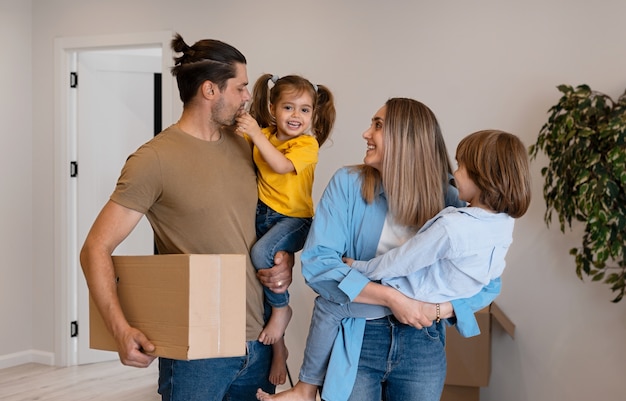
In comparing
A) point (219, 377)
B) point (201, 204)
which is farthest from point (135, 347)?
point (201, 204)

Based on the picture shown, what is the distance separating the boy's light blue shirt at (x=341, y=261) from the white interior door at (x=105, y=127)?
3.69 meters

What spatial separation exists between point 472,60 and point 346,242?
8.10ft

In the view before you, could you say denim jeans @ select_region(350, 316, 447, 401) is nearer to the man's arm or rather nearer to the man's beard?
the man's arm

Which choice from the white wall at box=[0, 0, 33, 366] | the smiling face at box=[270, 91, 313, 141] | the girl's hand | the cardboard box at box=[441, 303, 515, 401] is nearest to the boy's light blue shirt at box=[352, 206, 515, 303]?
the girl's hand

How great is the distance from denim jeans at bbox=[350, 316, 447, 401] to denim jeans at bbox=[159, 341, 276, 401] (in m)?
0.31

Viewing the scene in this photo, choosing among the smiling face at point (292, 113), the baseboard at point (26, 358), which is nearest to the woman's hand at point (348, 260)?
the smiling face at point (292, 113)

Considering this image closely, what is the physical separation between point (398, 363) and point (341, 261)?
0.94ft

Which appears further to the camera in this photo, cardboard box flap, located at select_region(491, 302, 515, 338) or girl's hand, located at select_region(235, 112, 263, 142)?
cardboard box flap, located at select_region(491, 302, 515, 338)

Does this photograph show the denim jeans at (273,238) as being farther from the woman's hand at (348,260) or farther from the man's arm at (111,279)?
the man's arm at (111,279)

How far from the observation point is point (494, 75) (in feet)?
13.8

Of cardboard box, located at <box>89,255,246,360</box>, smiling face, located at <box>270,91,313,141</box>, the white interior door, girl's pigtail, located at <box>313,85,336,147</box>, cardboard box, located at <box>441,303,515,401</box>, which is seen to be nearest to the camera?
cardboard box, located at <box>89,255,246,360</box>

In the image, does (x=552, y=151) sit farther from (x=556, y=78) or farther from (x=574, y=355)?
(x=574, y=355)

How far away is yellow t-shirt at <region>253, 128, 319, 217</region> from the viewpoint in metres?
2.25

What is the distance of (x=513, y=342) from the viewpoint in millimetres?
4277
